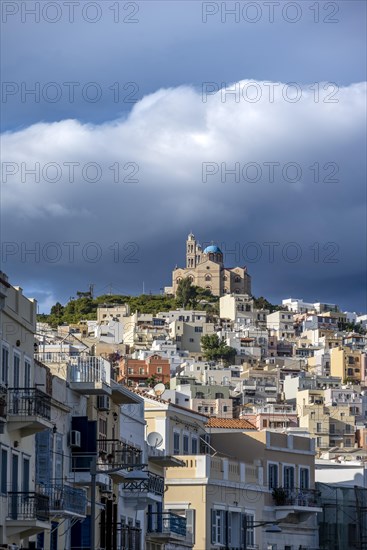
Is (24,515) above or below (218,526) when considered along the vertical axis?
above

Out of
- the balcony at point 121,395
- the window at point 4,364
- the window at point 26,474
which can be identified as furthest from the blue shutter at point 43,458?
the balcony at point 121,395

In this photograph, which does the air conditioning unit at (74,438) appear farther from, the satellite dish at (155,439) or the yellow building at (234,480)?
the satellite dish at (155,439)

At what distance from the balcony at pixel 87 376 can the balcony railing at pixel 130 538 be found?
5.33 m

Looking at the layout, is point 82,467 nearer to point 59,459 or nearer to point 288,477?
point 59,459

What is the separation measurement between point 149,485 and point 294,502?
16.6m

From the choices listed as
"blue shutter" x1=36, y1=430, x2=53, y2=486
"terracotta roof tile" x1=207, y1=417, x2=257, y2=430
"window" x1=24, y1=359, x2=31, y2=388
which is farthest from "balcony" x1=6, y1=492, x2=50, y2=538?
"terracotta roof tile" x1=207, y1=417, x2=257, y2=430

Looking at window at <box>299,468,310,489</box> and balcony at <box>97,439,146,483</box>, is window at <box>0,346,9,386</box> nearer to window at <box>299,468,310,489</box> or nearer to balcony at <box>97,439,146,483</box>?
balcony at <box>97,439,146,483</box>

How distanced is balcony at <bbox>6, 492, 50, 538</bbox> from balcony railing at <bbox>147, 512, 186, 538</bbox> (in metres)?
19.8

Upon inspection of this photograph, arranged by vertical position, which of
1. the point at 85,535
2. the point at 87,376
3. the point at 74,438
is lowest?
the point at 85,535

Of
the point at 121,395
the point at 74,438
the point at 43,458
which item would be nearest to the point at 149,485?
the point at 121,395

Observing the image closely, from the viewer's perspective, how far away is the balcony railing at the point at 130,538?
57091 mm

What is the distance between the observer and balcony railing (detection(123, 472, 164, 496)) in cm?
5847

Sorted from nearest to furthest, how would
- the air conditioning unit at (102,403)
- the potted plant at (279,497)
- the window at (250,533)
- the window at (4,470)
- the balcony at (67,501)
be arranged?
the window at (4,470) → the balcony at (67,501) → the air conditioning unit at (102,403) → the window at (250,533) → the potted plant at (279,497)

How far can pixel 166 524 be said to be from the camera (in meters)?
64.1
